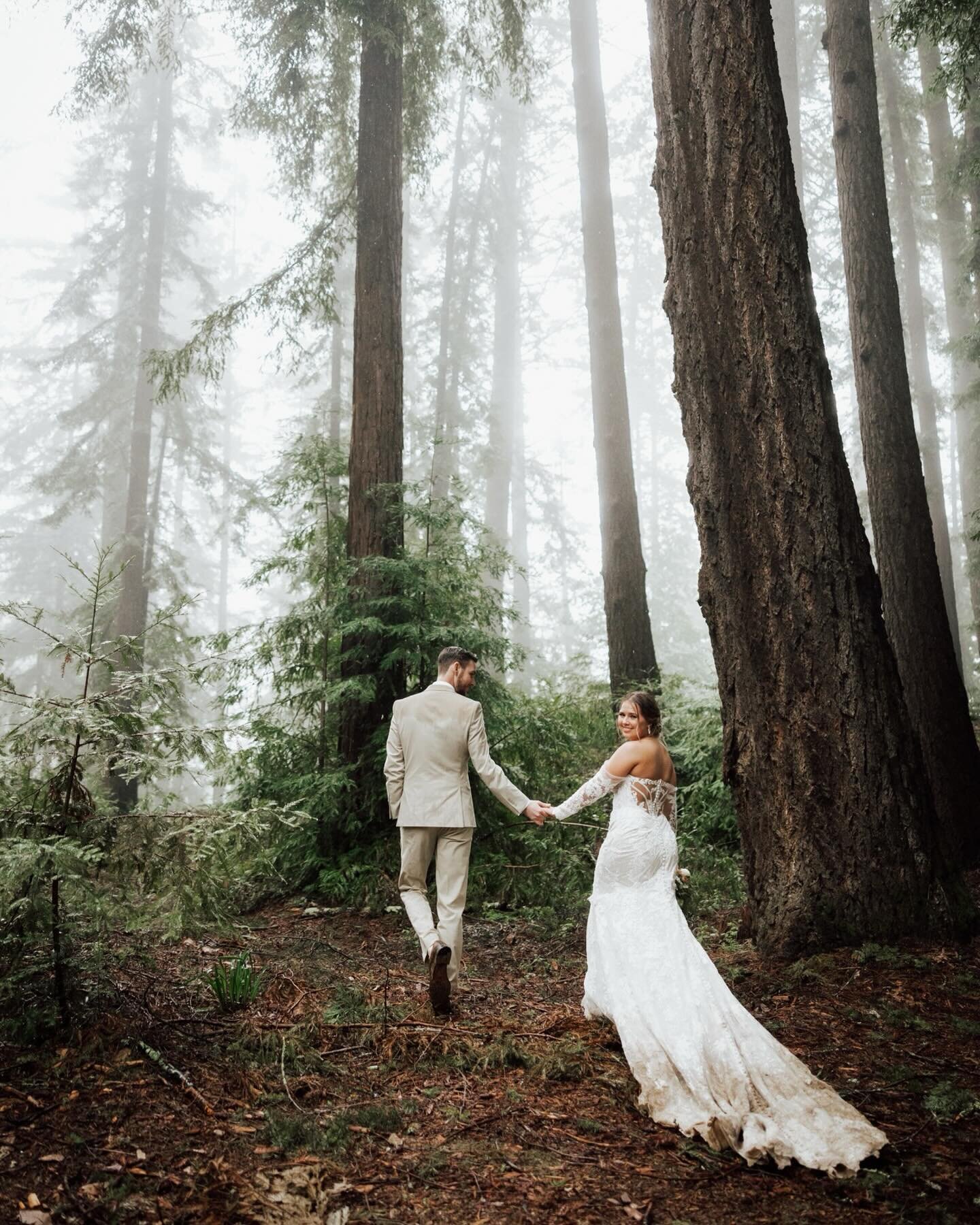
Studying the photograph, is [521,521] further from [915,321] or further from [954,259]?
[954,259]

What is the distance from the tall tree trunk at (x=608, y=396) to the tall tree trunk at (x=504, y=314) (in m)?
8.24

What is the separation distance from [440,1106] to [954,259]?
19653 millimetres

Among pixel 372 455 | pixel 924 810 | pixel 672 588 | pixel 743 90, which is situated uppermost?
pixel 672 588

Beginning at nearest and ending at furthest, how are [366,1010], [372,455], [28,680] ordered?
[366,1010]
[372,455]
[28,680]

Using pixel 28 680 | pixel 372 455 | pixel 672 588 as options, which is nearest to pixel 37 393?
pixel 28 680

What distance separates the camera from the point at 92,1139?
10.1 ft

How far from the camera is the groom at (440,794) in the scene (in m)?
5.33

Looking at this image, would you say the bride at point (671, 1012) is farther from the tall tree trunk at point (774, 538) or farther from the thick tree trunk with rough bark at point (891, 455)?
the thick tree trunk with rough bark at point (891, 455)

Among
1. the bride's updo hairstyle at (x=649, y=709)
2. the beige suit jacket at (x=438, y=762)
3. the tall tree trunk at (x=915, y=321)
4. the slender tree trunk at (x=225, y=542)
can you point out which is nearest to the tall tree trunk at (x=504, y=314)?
the tall tree trunk at (x=915, y=321)

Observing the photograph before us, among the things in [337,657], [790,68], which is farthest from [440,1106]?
[790,68]

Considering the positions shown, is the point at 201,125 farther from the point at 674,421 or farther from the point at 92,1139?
the point at 674,421

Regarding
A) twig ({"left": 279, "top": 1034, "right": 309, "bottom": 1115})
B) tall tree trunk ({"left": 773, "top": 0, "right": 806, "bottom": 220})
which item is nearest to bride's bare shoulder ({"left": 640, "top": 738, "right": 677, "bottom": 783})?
twig ({"left": 279, "top": 1034, "right": 309, "bottom": 1115})

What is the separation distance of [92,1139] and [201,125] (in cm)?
2184

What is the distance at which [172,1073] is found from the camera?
3.64 m
